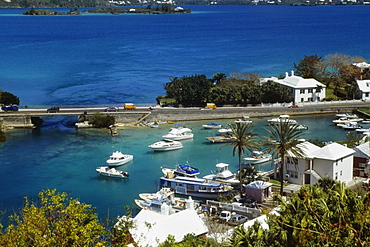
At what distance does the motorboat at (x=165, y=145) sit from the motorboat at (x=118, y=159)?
369 centimetres

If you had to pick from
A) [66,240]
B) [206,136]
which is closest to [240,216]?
[66,240]

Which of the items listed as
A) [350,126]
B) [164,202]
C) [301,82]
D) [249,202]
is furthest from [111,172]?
[301,82]

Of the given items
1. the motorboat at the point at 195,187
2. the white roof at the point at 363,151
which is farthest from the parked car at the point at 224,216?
the white roof at the point at 363,151

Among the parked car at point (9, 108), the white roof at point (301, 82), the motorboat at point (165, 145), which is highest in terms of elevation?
the white roof at point (301, 82)

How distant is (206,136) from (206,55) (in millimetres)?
69183

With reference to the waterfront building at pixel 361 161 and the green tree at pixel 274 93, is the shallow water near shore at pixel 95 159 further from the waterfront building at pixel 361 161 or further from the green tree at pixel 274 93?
the waterfront building at pixel 361 161

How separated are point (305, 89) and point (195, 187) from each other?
31472 mm

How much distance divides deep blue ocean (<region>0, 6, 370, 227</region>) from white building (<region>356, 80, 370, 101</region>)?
25.0 feet

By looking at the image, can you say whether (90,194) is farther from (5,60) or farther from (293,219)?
(5,60)

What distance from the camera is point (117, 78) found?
87938mm

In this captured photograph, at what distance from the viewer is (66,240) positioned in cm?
1489

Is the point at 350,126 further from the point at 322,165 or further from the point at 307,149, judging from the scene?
the point at 322,165

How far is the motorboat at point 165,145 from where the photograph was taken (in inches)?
1822

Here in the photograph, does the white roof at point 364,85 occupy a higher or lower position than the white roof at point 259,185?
higher
